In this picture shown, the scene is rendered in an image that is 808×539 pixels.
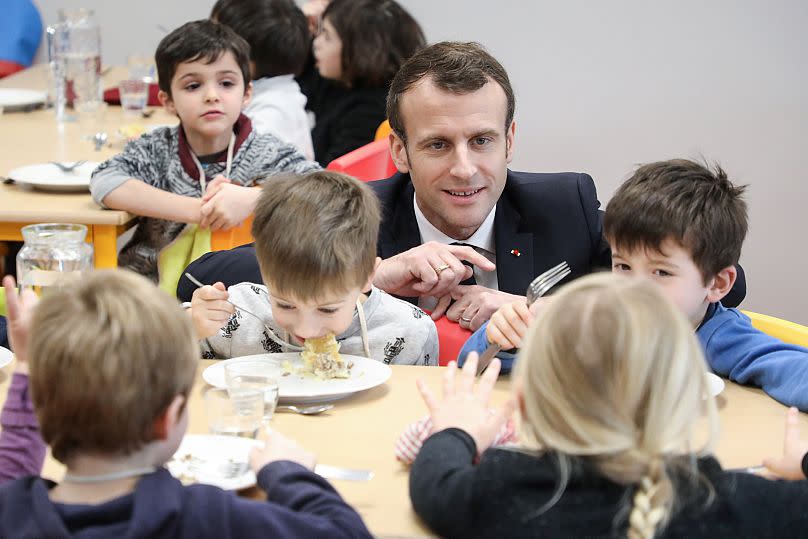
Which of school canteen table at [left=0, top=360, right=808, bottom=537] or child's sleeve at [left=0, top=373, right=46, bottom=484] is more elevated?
child's sleeve at [left=0, top=373, right=46, bottom=484]

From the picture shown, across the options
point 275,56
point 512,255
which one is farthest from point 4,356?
point 275,56

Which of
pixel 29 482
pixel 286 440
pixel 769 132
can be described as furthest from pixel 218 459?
pixel 769 132

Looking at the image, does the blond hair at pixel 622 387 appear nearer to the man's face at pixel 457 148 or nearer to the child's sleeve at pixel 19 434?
the child's sleeve at pixel 19 434

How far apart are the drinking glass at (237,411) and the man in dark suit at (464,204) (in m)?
0.73

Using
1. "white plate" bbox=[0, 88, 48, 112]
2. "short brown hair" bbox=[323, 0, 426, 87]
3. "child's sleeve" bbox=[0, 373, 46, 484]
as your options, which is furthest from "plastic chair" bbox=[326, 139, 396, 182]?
"white plate" bbox=[0, 88, 48, 112]

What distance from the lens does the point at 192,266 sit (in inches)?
102

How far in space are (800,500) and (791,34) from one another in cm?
473

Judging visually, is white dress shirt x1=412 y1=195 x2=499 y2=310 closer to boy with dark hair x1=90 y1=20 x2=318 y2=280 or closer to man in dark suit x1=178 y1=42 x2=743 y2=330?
man in dark suit x1=178 y1=42 x2=743 y2=330

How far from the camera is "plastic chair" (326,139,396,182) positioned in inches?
125

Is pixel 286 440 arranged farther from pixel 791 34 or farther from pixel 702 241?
pixel 791 34

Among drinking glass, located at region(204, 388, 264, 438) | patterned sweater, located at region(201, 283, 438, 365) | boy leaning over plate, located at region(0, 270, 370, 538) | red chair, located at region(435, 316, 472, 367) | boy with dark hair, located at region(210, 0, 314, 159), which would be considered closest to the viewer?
boy leaning over plate, located at region(0, 270, 370, 538)

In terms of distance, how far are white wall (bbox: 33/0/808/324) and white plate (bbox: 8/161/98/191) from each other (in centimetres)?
300

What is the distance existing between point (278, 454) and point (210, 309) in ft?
2.19

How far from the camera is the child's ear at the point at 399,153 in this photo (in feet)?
9.35
